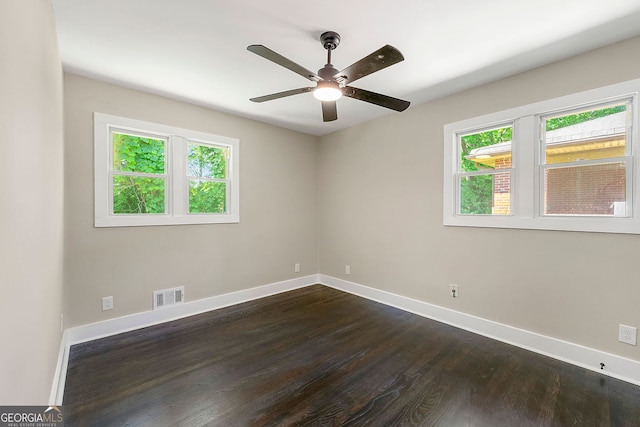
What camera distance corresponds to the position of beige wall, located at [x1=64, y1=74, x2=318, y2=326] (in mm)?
2742

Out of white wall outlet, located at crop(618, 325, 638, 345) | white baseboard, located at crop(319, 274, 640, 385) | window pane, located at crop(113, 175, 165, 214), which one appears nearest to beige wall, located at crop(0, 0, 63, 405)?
window pane, located at crop(113, 175, 165, 214)

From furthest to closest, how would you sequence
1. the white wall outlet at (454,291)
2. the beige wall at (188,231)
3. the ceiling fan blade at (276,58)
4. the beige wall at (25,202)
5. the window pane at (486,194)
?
1. the white wall outlet at (454,291)
2. the window pane at (486,194)
3. the beige wall at (188,231)
4. the ceiling fan blade at (276,58)
5. the beige wall at (25,202)

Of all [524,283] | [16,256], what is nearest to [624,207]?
[524,283]

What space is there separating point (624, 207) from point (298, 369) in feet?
9.69

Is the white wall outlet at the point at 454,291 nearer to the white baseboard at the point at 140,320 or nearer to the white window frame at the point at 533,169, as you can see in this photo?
the white window frame at the point at 533,169

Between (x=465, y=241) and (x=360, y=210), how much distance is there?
5.13 feet

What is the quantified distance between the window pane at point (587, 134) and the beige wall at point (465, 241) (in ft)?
0.78

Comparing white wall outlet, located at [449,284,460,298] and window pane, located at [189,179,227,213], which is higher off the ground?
window pane, located at [189,179,227,213]

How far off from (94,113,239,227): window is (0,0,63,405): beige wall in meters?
1.28

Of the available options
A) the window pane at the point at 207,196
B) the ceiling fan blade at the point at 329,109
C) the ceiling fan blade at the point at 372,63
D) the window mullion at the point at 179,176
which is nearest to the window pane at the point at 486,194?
the ceiling fan blade at the point at 329,109

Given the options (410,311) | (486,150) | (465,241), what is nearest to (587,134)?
(486,150)

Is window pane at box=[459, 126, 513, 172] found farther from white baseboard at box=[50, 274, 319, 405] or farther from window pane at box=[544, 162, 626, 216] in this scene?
white baseboard at box=[50, 274, 319, 405]

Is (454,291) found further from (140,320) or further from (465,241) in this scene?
(140,320)

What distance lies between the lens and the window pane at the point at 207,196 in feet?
11.7
